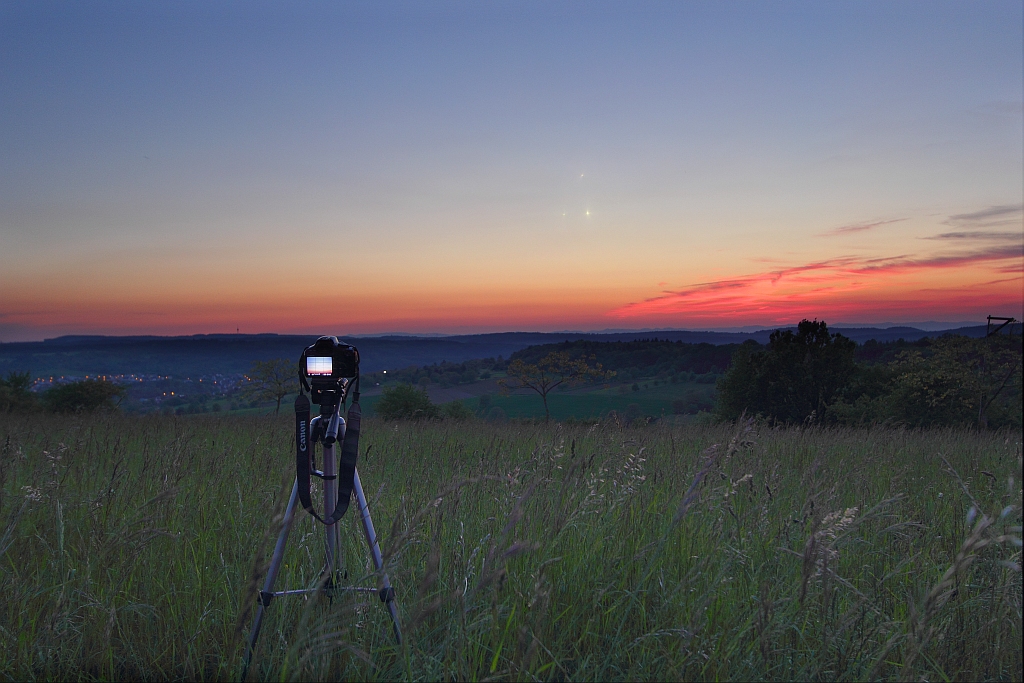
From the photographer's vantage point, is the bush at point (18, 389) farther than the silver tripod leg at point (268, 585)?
Yes

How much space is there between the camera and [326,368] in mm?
2721

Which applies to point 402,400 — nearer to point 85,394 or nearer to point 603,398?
point 85,394

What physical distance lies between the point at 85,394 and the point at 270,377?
2070 cm

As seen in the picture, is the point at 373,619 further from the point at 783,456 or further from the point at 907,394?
A: the point at 907,394

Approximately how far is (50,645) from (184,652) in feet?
2.22

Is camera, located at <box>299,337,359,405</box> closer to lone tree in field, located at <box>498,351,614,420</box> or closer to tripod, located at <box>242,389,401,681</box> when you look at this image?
tripod, located at <box>242,389,401,681</box>

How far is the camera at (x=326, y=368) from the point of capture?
272cm

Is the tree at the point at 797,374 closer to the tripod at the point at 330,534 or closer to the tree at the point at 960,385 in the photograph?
the tree at the point at 960,385

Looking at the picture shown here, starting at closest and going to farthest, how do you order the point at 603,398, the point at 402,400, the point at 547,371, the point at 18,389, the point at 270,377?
the point at 18,389 → the point at 402,400 → the point at 270,377 → the point at 547,371 → the point at 603,398

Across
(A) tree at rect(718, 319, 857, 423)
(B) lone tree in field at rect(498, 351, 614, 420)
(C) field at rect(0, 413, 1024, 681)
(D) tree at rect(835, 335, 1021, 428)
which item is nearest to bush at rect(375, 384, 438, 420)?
(B) lone tree in field at rect(498, 351, 614, 420)

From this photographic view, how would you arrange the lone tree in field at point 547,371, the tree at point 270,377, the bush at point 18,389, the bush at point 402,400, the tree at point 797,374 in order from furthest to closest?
the lone tree in field at point 547,371 < the tree at point 270,377 < the tree at point 797,374 < the bush at point 402,400 < the bush at point 18,389

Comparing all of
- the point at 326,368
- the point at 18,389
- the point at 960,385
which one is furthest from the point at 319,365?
the point at 960,385

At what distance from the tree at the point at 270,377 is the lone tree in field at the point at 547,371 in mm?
22986

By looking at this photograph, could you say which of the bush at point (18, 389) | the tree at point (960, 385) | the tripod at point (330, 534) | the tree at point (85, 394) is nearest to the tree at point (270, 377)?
the tree at point (85, 394)
